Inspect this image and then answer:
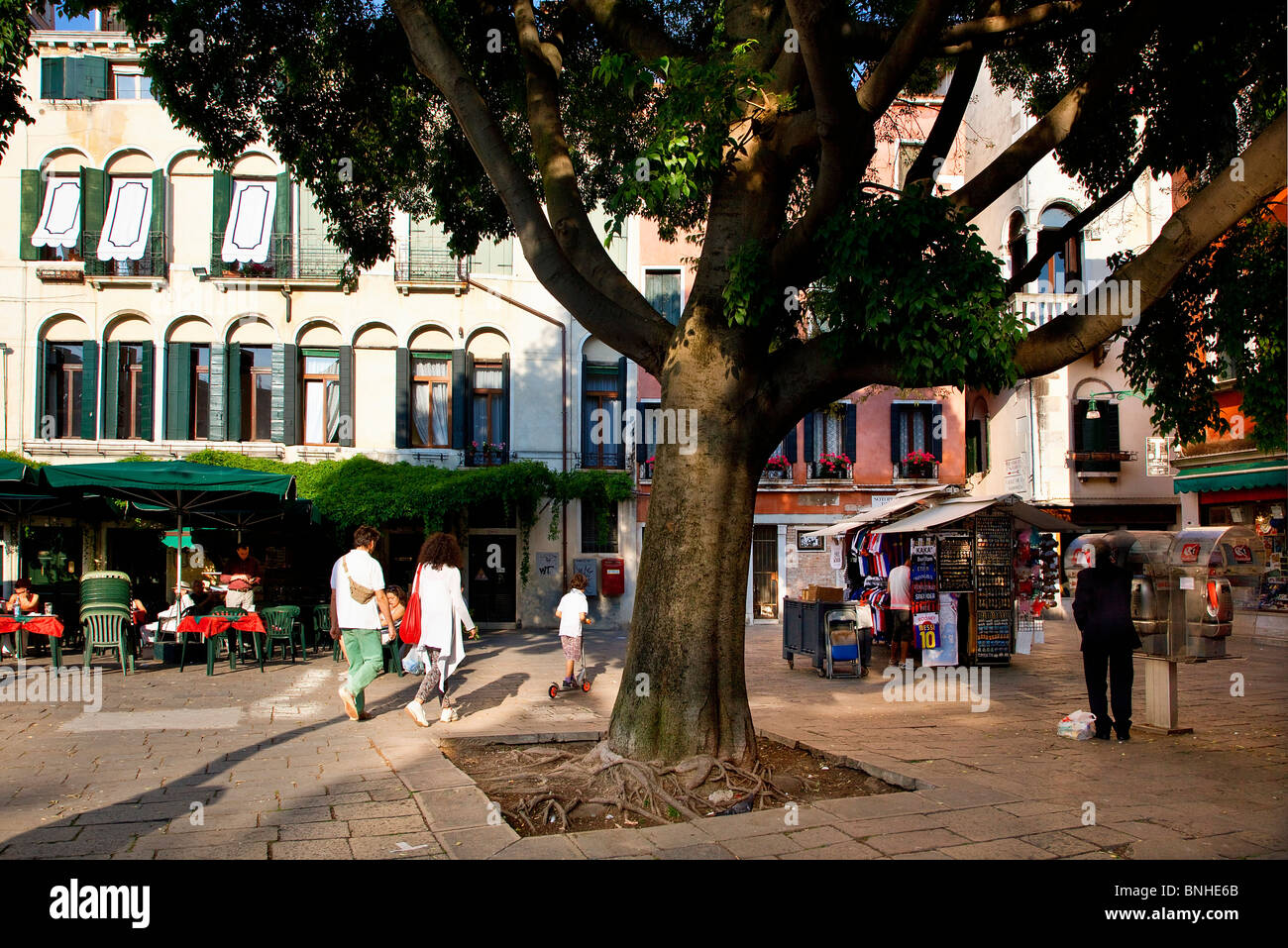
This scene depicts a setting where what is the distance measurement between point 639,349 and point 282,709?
5.66 meters

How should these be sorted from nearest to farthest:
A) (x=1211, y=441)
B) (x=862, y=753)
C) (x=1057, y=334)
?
(x=1057, y=334)
(x=862, y=753)
(x=1211, y=441)

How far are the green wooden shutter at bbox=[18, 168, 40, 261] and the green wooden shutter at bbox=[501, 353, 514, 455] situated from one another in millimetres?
10382

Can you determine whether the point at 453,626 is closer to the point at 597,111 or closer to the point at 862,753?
the point at 862,753

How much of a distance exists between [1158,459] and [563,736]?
1887cm

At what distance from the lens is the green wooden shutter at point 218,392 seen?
21.8 m

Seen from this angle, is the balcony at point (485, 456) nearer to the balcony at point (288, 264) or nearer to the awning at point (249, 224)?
the balcony at point (288, 264)

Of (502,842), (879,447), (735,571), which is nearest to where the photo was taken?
(502,842)

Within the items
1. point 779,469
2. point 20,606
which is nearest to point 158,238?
point 20,606

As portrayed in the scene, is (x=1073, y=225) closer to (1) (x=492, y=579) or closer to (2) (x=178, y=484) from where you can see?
(2) (x=178, y=484)

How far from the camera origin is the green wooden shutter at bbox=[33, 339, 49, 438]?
21.3 m

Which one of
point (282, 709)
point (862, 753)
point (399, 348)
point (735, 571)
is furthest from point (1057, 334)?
point (399, 348)

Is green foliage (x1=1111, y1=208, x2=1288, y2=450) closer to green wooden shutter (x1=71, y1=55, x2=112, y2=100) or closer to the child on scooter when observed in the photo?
the child on scooter

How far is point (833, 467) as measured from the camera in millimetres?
24641

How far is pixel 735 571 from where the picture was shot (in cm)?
674
